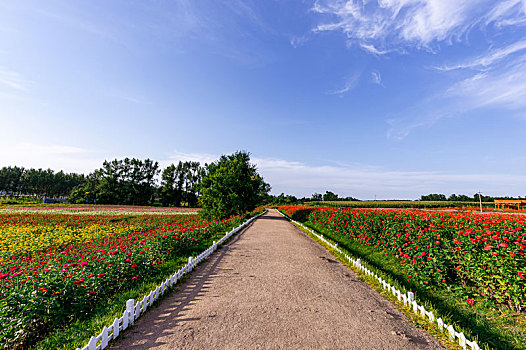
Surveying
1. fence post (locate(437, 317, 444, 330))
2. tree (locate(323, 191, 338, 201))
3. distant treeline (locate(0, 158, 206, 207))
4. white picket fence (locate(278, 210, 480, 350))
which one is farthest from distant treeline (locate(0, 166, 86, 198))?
fence post (locate(437, 317, 444, 330))

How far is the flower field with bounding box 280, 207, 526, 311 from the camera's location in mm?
4484

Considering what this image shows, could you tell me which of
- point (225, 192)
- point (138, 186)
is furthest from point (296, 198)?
point (225, 192)

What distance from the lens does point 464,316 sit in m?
4.67

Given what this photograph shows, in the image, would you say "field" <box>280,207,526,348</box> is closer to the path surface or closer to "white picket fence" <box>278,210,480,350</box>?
"white picket fence" <box>278,210,480,350</box>

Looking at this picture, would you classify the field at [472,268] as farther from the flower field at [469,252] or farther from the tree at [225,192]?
the tree at [225,192]

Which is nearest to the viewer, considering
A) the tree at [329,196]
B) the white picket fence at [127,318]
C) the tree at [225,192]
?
the white picket fence at [127,318]

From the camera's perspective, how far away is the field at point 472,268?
171 inches

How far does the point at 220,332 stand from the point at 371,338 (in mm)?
2460

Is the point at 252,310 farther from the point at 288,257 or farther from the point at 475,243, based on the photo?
the point at 475,243

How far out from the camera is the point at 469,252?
17.2ft

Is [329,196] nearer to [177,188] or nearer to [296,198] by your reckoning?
[296,198]

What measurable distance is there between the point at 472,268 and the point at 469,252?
13.7 inches

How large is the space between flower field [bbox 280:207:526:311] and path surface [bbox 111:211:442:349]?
1907 millimetres

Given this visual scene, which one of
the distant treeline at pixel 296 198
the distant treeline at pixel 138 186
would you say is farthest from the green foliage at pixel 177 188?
the distant treeline at pixel 296 198
